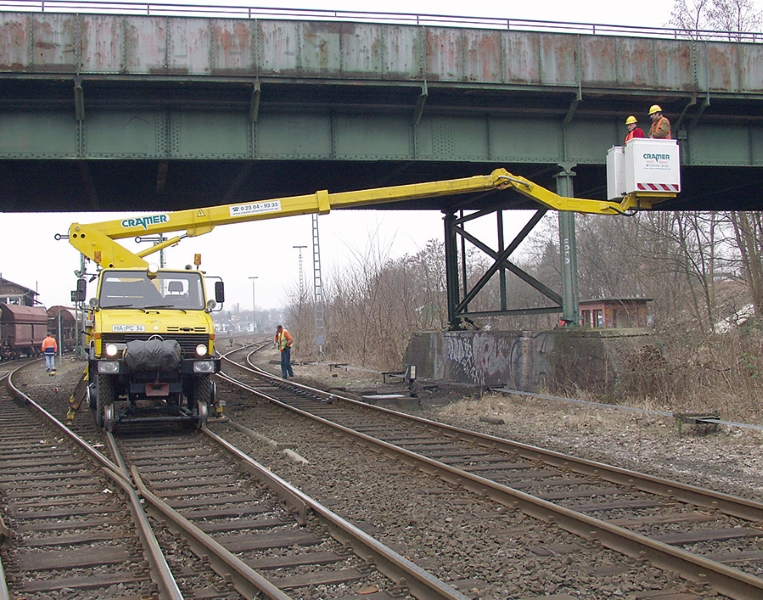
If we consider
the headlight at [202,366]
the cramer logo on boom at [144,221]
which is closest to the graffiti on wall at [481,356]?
the headlight at [202,366]

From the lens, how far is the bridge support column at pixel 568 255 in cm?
1638

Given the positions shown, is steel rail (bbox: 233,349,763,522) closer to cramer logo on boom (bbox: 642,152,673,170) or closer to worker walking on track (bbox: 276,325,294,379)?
cramer logo on boom (bbox: 642,152,673,170)

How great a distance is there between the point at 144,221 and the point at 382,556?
972cm

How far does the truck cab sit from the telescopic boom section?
1.84ft

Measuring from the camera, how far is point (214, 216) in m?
13.3

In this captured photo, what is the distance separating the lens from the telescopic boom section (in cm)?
1291

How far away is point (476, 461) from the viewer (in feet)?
30.7

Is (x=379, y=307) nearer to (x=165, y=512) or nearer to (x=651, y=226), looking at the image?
(x=651, y=226)

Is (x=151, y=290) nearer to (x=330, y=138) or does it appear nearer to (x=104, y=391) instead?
(x=104, y=391)

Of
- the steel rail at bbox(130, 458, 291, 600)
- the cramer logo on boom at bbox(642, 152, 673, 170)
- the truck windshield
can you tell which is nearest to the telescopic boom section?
the truck windshield

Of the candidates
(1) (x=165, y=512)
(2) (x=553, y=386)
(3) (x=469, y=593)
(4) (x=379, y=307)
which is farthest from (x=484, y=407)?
(4) (x=379, y=307)

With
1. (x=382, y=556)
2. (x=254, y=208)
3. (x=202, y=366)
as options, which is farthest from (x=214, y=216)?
(x=382, y=556)

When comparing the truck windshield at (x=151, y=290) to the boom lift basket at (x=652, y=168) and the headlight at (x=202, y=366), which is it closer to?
the headlight at (x=202, y=366)

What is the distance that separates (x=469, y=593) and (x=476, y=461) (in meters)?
4.63
